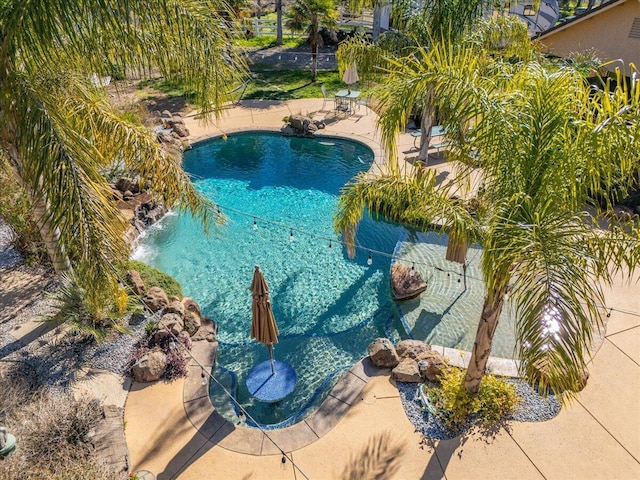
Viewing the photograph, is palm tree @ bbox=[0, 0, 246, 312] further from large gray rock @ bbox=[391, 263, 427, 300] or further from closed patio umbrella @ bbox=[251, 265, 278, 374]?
large gray rock @ bbox=[391, 263, 427, 300]

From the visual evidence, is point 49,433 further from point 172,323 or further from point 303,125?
point 303,125

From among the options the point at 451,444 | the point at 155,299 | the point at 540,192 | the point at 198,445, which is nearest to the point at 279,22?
the point at 155,299

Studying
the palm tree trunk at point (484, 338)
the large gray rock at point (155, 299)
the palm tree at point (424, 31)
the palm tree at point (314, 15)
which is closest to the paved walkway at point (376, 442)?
the palm tree trunk at point (484, 338)

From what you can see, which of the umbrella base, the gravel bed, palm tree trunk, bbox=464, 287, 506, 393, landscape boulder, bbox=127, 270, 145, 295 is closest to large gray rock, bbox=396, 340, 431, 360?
the gravel bed

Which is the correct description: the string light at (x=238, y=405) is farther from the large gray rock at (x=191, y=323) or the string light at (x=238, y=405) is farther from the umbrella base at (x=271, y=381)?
the large gray rock at (x=191, y=323)

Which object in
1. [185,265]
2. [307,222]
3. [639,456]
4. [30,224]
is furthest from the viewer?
[307,222]

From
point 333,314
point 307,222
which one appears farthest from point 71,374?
point 307,222

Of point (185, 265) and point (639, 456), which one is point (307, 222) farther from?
point (639, 456)
